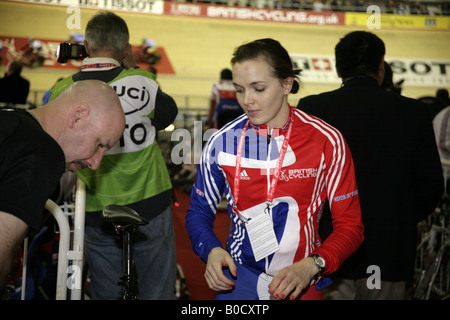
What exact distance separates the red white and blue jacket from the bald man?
0.56 m

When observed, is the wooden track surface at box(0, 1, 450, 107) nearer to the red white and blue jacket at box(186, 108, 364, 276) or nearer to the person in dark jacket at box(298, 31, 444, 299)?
the person in dark jacket at box(298, 31, 444, 299)

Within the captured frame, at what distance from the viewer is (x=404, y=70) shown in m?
16.9

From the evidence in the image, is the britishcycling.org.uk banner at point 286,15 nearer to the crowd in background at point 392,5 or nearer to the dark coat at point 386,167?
the crowd in background at point 392,5

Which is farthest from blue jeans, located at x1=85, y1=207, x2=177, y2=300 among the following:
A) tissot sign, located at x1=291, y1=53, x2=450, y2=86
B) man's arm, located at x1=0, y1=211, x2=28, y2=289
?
tissot sign, located at x1=291, y1=53, x2=450, y2=86

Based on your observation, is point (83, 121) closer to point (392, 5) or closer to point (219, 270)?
point (219, 270)

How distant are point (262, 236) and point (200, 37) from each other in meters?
17.6

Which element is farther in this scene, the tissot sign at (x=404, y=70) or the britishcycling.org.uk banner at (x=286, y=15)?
the britishcycling.org.uk banner at (x=286, y=15)

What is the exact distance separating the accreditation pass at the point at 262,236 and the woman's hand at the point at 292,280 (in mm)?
170

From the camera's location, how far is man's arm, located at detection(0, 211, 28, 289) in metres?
1.29

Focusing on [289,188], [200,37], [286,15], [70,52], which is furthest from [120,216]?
[286,15]

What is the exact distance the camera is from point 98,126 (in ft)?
5.48

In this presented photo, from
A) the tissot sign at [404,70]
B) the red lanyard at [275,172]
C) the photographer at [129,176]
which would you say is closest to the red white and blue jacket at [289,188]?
the red lanyard at [275,172]

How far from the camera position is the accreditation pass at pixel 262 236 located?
1896 millimetres
